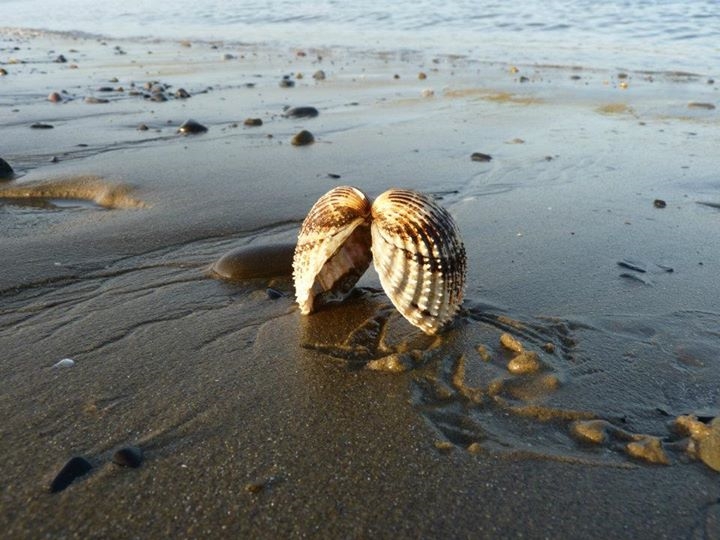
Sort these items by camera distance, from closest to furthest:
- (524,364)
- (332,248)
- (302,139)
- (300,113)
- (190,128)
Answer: (524,364)
(332,248)
(302,139)
(190,128)
(300,113)

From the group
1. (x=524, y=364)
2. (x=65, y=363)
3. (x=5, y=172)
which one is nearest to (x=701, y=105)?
(x=524, y=364)

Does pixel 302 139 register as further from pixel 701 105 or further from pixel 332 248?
pixel 701 105

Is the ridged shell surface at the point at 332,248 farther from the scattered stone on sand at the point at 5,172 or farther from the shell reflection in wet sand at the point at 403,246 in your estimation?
the scattered stone on sand at the point at 5,172

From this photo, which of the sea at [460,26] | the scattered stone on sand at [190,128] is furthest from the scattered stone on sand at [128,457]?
the sea at [460,26]

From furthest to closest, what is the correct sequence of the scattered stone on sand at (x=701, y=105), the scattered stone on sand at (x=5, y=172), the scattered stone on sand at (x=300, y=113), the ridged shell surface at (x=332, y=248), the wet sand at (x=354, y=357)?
the scattered stone on sand at (x=701, y=105), the scattered stone on sand at (x=300, y=113), the scattered stone on sand at (x=5, y=172), the ridged shell surface at (x=332, y=248), the wet sand at (x=354, y=357)

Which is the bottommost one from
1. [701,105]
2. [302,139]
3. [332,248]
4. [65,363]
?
[701,105]

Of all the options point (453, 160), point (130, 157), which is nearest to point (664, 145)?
point (453, 160)

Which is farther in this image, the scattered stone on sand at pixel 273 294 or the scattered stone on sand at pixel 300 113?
the scattered stone on sand at pixel 300 113

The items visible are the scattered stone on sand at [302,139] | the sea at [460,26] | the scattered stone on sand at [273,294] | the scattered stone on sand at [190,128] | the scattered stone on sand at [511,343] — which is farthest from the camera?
the sea at [460,26]
